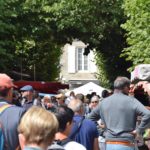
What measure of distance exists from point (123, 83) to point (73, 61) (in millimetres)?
59097

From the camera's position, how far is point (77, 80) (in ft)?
230

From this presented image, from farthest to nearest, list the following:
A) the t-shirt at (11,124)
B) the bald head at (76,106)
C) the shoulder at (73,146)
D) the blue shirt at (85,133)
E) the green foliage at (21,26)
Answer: the green foliage at (21,26)
the bald head at (76,106)
the blue shirt at (85,133)
the t-shirt at (11,124)
the shoulder at (73,146)

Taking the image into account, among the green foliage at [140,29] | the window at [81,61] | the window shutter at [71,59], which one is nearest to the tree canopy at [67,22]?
the green foliage at [140,29]

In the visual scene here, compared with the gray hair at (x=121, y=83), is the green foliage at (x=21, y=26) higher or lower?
higher

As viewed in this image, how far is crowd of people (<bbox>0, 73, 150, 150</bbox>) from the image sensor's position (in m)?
4.66

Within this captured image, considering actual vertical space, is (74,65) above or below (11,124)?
below

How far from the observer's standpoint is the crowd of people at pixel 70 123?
4660 millimetres

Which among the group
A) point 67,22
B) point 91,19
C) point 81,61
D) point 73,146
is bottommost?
point 73,146

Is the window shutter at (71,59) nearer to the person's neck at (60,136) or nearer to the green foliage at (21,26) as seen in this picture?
the green foliage at (21,26)

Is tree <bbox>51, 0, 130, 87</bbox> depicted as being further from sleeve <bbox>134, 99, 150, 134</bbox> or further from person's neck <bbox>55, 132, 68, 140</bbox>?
person's neck <bbox>55, 132, 68, 140</bbox>

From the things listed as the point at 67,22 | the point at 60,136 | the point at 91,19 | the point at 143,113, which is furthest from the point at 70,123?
the point at 91,19

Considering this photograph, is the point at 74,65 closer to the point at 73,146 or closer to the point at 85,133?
the point at 85,133

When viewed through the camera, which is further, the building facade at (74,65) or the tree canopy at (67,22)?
the building facade at (74,65)

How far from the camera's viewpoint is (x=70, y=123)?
6832 millimetres
